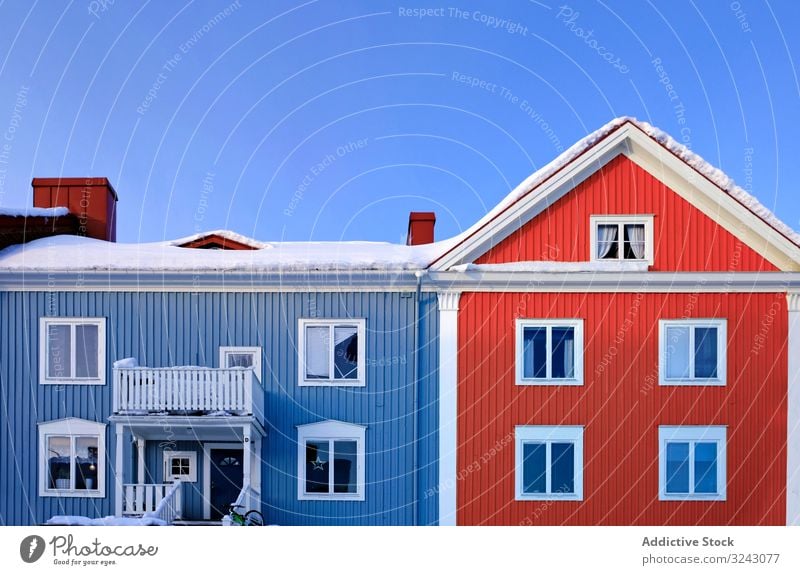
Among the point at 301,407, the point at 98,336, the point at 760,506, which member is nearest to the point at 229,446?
the point at 301,407

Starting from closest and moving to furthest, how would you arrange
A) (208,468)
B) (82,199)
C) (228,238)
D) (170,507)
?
(170,507), (208,468), (228,238), (82,199)

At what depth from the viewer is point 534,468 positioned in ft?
39.3

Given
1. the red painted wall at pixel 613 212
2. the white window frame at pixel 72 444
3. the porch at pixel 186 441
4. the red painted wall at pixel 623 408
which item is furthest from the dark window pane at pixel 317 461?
the red painted wall at pixel 613 212

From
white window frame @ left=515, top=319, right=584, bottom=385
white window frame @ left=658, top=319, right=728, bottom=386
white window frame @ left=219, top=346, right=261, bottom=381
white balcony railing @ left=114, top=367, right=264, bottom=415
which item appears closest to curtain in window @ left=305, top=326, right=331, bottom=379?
white window frame @ left=219, top=346, right=261, bottom=381

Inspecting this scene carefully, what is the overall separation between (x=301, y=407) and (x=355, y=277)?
233cm

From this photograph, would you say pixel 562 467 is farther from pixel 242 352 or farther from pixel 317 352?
pixel 242 352

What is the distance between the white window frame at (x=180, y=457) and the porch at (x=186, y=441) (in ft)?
0.05

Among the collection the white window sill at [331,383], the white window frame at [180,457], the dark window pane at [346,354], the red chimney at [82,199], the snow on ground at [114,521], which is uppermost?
the red chimney at [82,199]

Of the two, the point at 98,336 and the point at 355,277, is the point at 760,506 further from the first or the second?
the point at 98,336

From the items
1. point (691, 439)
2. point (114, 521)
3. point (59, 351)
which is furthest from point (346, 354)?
point (691, 439)

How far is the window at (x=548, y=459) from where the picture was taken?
11.9m

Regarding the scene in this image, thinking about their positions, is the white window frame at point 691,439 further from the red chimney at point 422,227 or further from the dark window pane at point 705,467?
the red chimney at point 422,227

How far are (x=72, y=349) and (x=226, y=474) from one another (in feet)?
10.8

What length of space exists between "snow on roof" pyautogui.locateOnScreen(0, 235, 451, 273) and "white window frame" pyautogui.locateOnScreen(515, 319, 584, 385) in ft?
6.24
